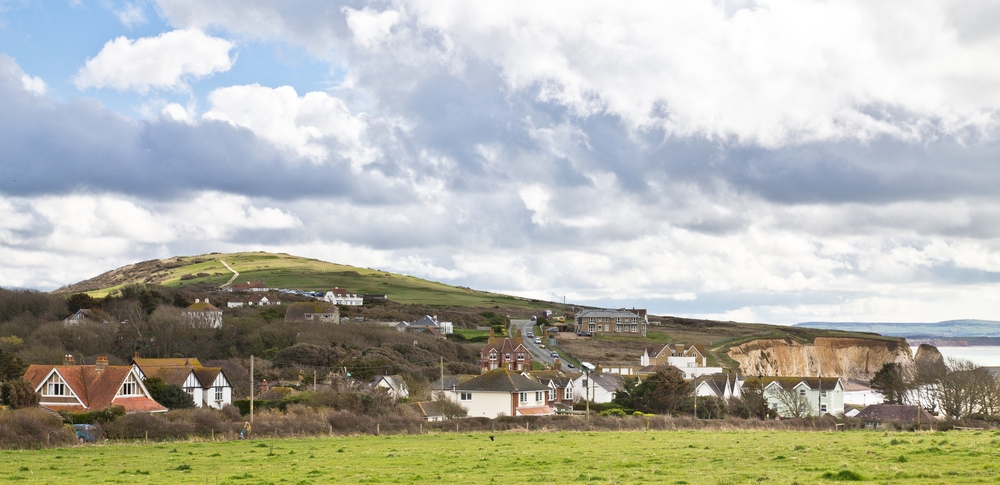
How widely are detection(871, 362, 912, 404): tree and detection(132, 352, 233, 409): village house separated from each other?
58064 millimetres

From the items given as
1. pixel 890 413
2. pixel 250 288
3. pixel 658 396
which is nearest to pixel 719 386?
pixel 890 413

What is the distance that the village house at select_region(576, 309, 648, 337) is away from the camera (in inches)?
6102

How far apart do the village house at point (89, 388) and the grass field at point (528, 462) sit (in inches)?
849

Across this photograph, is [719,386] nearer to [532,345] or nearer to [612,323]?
[532,345]

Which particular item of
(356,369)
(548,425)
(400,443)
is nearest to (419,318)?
(356,369)

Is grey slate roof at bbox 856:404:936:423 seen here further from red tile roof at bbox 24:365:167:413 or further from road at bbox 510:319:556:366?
red tile roof at bbox 24:365:167:413

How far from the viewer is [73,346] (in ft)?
293

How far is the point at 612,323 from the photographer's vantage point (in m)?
157

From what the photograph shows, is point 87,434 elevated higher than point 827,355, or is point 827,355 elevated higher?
point 827,355

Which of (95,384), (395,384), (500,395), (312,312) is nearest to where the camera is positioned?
(95,384)

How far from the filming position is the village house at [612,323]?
6102 inches

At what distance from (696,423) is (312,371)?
4918 cm

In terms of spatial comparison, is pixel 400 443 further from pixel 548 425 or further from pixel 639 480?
pixel 639 480

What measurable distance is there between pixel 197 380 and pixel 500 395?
22363mm
